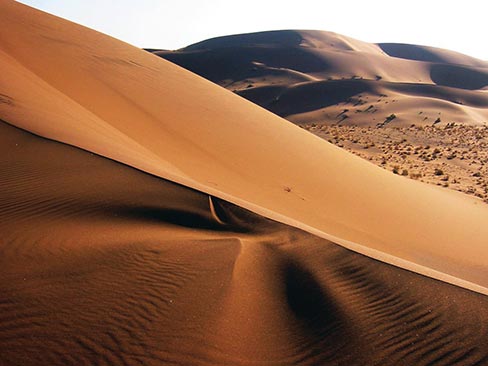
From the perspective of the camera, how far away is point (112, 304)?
13.7ft

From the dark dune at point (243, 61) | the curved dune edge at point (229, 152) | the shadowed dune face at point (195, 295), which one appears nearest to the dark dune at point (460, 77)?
the dark dune at point (243, 61)

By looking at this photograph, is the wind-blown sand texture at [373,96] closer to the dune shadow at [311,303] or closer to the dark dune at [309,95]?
the dark dune at [309,95]

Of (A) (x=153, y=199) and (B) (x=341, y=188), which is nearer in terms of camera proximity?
(A) (x=153, y=199)

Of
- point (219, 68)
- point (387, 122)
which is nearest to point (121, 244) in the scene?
point (387, 122)

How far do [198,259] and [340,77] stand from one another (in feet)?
259

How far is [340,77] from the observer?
79375 millimetres

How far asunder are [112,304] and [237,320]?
120 cm

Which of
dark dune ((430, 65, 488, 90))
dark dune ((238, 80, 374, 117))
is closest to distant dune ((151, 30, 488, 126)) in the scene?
dark dune ((430, 65, 488, 90))

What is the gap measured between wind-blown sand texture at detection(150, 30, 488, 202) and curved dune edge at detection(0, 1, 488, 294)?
617 cm

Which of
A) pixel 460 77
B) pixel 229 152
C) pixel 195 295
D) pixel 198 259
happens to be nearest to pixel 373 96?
pixel 460 77

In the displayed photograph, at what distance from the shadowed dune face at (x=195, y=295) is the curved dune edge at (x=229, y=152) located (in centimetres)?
83

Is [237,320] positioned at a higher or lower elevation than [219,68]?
lower

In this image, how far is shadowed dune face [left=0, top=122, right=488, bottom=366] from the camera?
3.71 meters

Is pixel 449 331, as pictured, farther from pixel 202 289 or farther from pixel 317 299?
pixel 202 289
